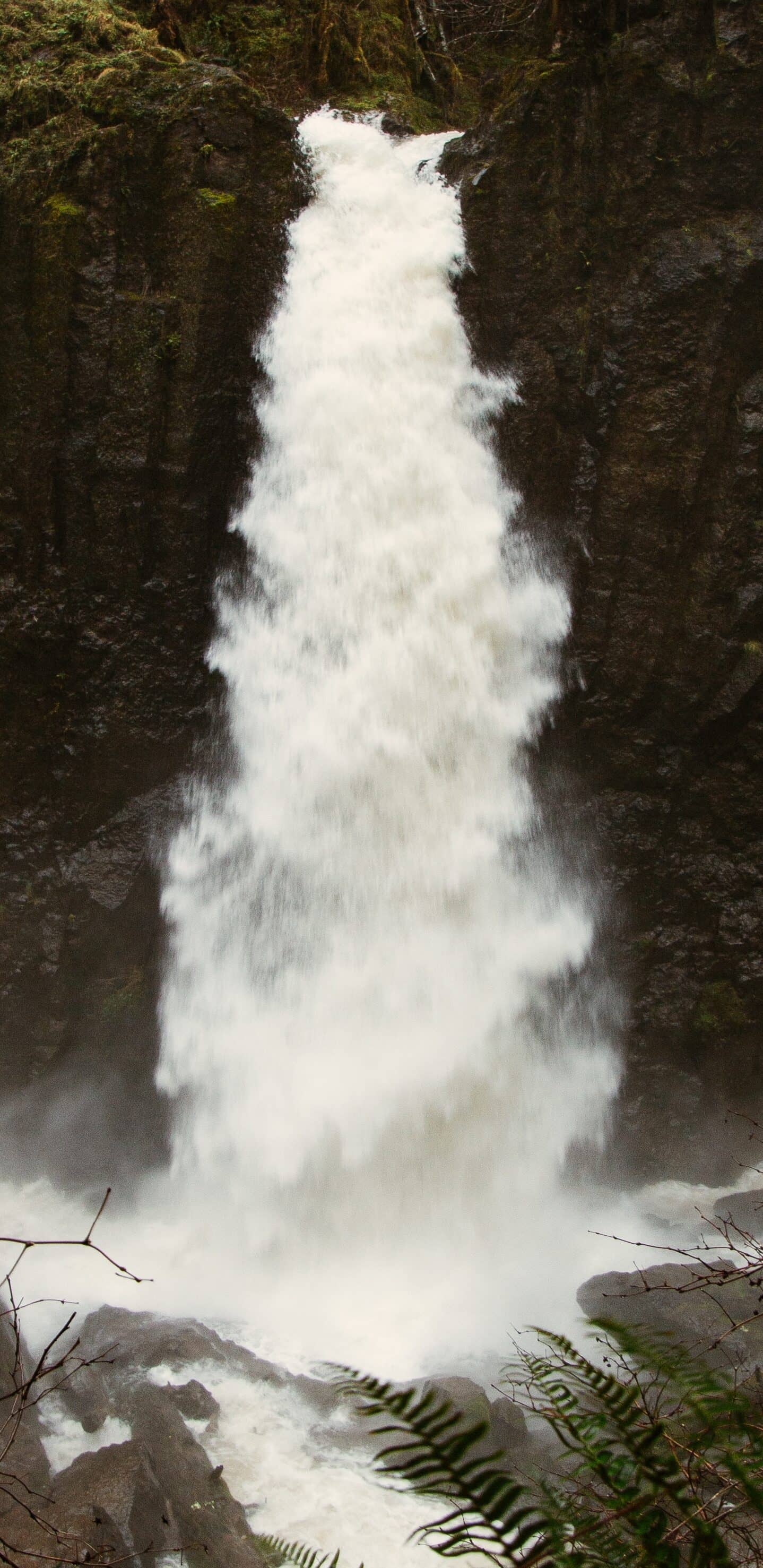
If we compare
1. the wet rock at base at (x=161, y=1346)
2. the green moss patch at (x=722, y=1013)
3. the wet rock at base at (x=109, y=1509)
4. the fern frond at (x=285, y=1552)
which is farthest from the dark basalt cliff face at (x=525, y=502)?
the fern frond at (x=285, y=1552)

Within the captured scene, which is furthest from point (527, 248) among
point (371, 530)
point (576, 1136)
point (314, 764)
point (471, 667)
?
point (576, 1136)

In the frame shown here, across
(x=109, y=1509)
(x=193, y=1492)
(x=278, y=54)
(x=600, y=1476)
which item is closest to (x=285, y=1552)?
(x=600, y=1476)

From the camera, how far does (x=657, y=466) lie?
27.0ft

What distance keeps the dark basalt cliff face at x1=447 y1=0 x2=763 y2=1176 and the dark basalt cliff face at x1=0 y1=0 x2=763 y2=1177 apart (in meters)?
0.02

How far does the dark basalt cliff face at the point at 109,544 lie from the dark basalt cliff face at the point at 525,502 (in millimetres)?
24

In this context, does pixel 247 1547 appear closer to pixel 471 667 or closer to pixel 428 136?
pixel 471 667

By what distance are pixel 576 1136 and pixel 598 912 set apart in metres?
1.83

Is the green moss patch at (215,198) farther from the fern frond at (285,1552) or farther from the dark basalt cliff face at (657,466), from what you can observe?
the fern frond at (285,1552)

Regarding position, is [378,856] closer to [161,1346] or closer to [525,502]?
[525,502]

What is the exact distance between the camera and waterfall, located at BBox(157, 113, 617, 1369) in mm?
7344

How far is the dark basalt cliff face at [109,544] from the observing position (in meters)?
7.94

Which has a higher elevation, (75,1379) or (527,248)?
(527,248)

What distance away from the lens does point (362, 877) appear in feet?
25.2

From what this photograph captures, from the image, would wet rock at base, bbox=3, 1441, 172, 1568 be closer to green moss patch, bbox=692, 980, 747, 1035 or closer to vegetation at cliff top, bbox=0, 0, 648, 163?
green moss patch, bbox=692, 980, 747, 1035
